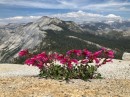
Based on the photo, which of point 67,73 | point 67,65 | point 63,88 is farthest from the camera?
point 67,65

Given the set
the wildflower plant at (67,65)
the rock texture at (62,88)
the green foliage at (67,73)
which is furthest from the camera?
the wildflower plant at (67,65)

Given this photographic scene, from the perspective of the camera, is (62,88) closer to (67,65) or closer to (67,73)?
(67,73)

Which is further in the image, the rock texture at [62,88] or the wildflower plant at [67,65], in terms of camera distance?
the wildflower plant at [67,65]

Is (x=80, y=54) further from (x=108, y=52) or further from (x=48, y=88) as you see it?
(x=48, y=88)

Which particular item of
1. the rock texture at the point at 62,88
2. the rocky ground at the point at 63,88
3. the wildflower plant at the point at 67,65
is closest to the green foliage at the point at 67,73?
the wildflower plant at the point at 67,65

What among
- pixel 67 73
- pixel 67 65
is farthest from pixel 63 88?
pixel 67 65

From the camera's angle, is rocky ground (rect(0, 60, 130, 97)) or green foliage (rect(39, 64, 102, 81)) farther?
green foliage (rect(39, 64, 102, 81))

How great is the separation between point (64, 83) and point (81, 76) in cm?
287

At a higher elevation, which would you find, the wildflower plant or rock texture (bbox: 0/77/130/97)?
the wildflower plant

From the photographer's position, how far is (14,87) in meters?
20.5

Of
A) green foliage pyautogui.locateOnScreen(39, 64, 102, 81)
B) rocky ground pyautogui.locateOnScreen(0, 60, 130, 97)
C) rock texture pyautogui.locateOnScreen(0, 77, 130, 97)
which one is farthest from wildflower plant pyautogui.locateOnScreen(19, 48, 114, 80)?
rock texture pyautogui.locateOnScreen(0, 77, 130, 97)

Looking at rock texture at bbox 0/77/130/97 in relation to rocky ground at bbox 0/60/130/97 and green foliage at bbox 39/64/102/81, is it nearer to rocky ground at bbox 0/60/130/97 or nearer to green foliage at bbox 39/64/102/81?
rocky ground at bbox 0/60/130/97

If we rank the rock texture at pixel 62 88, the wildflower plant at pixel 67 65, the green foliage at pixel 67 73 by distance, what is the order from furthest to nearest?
the wildflower plant at pixel 67 65, the green foliage at pixel 67 73, the rock texture at pixel 62 88

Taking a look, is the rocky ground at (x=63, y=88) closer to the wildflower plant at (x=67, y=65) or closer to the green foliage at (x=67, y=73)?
the green foliage at (x=67, y=73)
